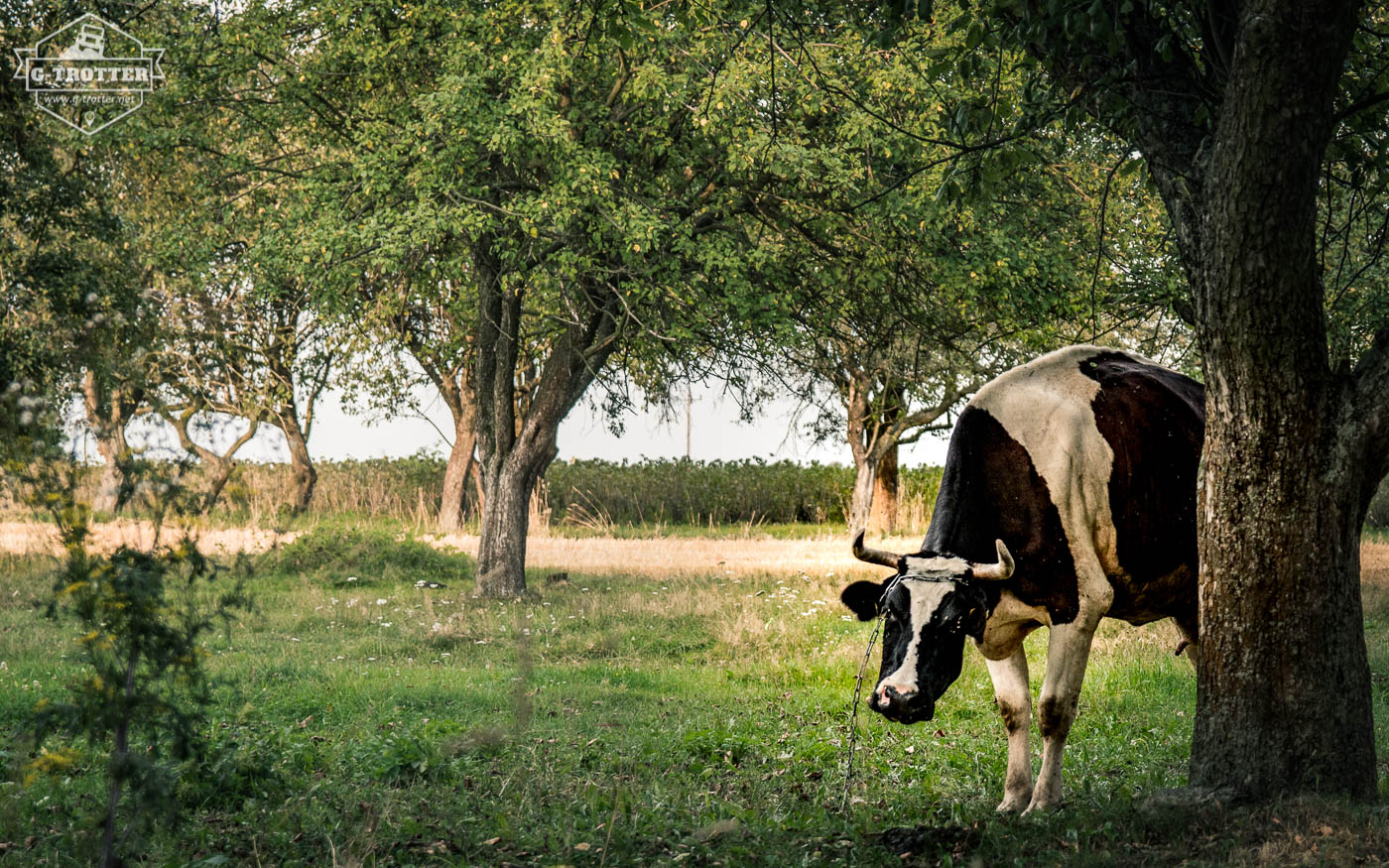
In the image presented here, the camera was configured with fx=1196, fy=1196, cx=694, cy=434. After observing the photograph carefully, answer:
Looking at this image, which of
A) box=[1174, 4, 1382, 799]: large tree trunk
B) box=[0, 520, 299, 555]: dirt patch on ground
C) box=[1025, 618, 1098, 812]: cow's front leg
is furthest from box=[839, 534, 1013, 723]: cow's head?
box=[0, 520, 299, 555]: dirt patch on ground

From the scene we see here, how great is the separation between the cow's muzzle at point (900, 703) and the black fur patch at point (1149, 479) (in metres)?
1.92

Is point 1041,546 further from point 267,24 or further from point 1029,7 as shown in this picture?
point 267,24

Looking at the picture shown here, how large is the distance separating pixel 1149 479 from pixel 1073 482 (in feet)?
2.05

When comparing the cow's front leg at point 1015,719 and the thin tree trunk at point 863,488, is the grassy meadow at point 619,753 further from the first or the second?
the thin tree trunk at point 863,488

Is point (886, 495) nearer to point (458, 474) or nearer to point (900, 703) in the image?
point (458, 474)

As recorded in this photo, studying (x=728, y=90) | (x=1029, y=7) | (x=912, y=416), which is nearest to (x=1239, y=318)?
(x=1029, y=7)

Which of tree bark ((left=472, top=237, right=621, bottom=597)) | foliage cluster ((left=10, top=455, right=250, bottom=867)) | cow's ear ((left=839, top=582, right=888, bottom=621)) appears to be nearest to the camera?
foliage cluster ((left=10, top=455, right=250, bottom=867))

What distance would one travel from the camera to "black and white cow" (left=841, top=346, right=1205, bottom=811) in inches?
271

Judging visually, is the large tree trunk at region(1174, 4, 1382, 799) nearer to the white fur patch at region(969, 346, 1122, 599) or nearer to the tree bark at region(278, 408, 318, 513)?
the white fur patch at region(969, 346, 1122, 599)

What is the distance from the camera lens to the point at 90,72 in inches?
661

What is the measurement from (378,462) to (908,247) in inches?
1125

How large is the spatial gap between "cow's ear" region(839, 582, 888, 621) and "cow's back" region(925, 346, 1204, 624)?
478mm

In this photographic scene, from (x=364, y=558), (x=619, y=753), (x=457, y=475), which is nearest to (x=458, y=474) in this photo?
(x=457, y=475)

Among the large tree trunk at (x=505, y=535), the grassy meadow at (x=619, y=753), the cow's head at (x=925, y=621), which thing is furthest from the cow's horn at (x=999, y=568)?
the large tree trunk at (x=505, y=535)
